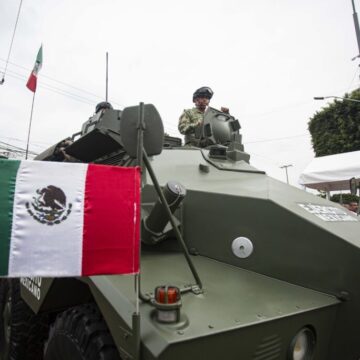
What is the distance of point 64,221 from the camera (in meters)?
1.72

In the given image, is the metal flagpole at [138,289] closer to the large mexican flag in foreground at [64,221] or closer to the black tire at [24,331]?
the large mexican flag in foreground at [64,221]

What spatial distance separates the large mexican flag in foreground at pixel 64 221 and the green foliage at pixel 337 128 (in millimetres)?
18095

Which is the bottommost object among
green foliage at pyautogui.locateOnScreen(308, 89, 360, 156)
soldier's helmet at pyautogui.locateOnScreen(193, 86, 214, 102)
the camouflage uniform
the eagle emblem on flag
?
the eagle emblem on flag

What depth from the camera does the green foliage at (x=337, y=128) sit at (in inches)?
709

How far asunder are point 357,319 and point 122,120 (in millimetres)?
1707

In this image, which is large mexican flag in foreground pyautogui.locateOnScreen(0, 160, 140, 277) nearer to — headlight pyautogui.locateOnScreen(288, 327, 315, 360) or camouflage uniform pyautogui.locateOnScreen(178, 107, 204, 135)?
headlight pyautogui.locateOnScreen(288, 327, 315, 360)

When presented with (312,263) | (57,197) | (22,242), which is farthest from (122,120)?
(312,263)

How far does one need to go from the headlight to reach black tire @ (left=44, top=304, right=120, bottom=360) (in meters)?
0.86

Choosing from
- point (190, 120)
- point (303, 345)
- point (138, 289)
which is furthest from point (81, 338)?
point (190, 120)

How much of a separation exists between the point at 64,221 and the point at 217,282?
91 cm

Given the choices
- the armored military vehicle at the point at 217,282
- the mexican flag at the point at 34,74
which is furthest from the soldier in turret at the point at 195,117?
the mexican flag at the point at 34,74

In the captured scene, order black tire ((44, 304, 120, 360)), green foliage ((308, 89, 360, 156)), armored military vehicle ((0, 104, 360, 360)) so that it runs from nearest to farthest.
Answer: armored military vehicle ((0, 104, 360, 360)) < black tire ((44, 304, 120, 360)) < green foliage ((308, 89, 360, 156))

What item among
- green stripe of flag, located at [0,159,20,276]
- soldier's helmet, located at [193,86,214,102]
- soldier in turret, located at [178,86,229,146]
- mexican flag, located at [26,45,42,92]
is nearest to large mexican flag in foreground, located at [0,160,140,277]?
green stripe of flag, located at [0,159,20,276]

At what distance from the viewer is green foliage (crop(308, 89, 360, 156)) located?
18.0 m
